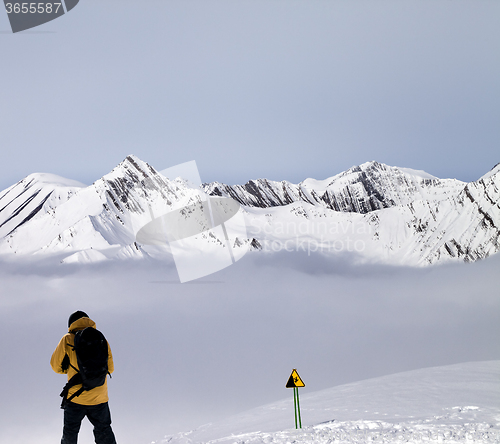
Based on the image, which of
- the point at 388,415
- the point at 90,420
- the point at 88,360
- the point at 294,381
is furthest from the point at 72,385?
the point at 388,415

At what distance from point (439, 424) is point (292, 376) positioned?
421 cm

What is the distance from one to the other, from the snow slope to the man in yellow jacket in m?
3.95

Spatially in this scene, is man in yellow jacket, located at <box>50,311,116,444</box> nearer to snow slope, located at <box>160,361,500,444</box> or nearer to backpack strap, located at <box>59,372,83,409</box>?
backpack strap, located at <box>59,372,83,409</box>

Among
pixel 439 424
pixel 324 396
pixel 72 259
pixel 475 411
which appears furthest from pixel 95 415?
pixel 72 259

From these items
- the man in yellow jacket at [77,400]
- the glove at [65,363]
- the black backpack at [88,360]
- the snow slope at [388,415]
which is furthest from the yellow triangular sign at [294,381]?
the glove at [65,363]

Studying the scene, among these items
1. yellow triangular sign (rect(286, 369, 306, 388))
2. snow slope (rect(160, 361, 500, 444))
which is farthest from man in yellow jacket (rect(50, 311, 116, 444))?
yellow triangular sign (rect(286, 369, 306, 388))

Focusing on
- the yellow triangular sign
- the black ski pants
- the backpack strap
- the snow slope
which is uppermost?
the backpack strap

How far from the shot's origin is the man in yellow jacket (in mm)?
6941

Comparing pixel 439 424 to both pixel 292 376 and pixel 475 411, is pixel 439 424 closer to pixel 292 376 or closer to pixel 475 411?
pixel 475 411

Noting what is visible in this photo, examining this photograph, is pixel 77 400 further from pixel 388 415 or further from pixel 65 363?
pixel 388 415

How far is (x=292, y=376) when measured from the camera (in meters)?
12.3

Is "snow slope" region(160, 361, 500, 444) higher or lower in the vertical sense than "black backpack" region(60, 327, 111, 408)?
lower

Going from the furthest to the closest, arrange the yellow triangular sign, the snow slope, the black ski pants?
the yellow triangular sign → the snow slope → the black ski pants

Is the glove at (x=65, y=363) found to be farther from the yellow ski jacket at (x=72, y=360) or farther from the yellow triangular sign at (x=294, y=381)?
the yellow triangular sign at (x=294, y=381)
